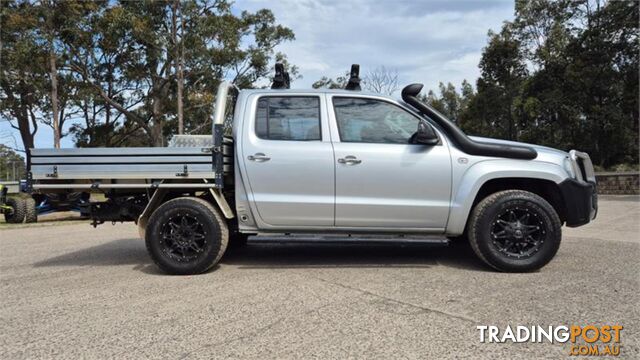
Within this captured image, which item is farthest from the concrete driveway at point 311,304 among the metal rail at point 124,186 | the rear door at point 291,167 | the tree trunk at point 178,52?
the tree trunk at point 178,52

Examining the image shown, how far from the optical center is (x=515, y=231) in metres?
4.74

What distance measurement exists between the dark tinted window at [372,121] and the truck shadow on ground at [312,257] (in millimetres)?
1393

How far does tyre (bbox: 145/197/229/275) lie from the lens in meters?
4.85

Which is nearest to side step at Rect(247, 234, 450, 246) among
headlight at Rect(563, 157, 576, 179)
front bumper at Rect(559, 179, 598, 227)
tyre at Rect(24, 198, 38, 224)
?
front bumper at Rect(559, 179, 598, 227)

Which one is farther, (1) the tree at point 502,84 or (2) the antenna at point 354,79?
(1) the tree at point 502,84

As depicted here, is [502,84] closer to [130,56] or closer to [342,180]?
[130,56]

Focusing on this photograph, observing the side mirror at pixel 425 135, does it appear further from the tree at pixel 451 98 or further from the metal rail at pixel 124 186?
the tree at pixel 451 98

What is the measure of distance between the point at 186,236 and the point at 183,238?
0.04 metres

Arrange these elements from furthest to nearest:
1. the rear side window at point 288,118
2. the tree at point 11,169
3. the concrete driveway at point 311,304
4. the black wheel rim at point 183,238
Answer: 1. the tree at point 11,169
2. the rear side window at point 288,118
3. the black wheel rim at point 183,238
4. the concrete driveway at point 311,304

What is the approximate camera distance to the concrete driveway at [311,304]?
2.98 m

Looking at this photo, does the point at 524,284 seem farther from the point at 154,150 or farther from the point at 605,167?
the point at 605,167

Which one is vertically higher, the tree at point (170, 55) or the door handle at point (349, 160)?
the tree at point (170, 55)

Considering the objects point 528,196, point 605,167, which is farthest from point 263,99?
point 605,167

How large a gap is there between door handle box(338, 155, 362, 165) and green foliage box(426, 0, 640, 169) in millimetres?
23426
